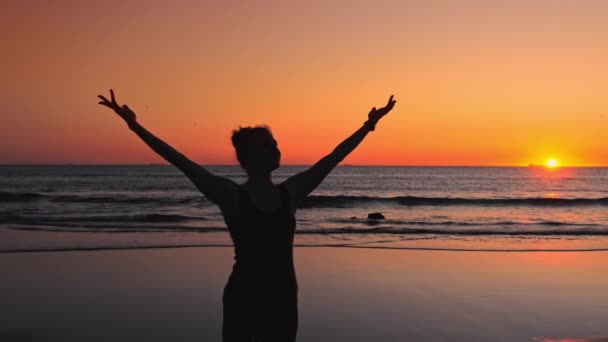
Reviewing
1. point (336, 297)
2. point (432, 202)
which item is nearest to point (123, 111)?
point (336, 297)

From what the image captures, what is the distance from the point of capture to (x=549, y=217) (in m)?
25.3

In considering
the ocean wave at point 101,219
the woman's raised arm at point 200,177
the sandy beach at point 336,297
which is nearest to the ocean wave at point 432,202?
the ocean wave at point 101,219

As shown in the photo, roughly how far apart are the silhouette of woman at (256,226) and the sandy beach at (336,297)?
3582mm

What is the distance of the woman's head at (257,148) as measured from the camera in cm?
239

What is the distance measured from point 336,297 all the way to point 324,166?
5383 mm

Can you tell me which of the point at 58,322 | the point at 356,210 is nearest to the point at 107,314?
the point at 58,322

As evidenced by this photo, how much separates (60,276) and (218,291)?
9.60 feet

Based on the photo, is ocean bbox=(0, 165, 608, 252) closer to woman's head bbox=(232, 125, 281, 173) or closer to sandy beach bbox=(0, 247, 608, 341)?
sandy beach bbox=(0, 247, 608, 341)

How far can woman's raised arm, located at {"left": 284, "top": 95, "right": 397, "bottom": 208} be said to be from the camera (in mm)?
2439

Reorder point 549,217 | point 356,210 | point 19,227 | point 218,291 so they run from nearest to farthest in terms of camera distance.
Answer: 1. point 218,291
2. point 19,227
3. point 549,217
4. point 356,210

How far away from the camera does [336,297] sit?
298 inches

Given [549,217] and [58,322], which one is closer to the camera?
[58,322]

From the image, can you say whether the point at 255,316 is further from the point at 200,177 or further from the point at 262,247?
the point at 200,177

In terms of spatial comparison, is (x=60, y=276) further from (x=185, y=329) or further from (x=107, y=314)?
(x=185, y=329)
